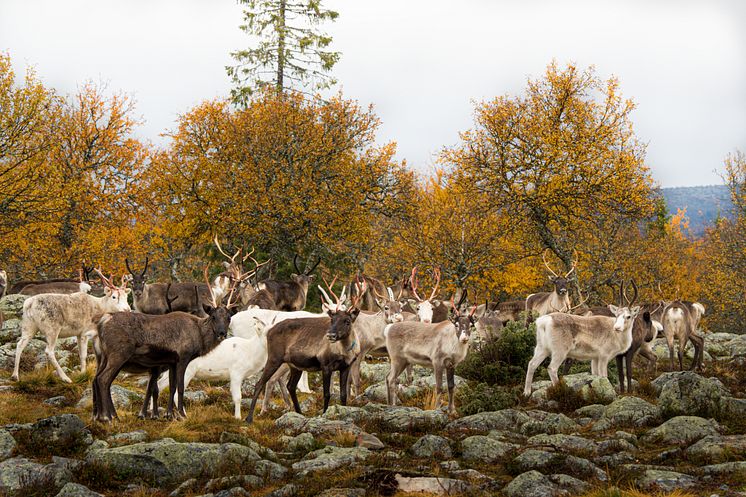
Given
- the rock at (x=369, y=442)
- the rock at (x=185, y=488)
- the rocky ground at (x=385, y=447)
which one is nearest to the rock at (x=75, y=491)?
the rocky ground at (x=385, y=447)

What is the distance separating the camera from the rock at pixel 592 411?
13734 millimetres

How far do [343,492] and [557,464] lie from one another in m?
2.90

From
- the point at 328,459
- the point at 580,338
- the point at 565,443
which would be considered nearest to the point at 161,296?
the point at 580,338

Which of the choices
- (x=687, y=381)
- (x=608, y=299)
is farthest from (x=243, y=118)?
(x=687, y=381)

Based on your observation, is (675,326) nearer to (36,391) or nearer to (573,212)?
(573,212)

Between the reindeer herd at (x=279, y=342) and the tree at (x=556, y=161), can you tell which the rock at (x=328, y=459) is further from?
the tree at (x=556, y=161)

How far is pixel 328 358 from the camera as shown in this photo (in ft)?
43.6

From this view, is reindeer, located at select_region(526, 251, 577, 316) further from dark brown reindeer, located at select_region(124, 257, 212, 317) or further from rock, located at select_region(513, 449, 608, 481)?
rock, located at select_region(513, 449, 608, 481)

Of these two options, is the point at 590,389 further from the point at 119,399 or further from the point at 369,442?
the point at 119,399

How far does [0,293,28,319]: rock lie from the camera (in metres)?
22.9

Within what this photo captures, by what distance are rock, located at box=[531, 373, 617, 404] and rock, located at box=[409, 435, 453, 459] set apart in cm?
447

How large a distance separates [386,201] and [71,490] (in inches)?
1026

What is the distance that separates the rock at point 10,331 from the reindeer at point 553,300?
14.2m

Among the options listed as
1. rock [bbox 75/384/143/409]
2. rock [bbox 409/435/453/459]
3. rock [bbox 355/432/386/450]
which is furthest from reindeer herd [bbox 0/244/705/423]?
rock [bbox 409/435/453/459]
